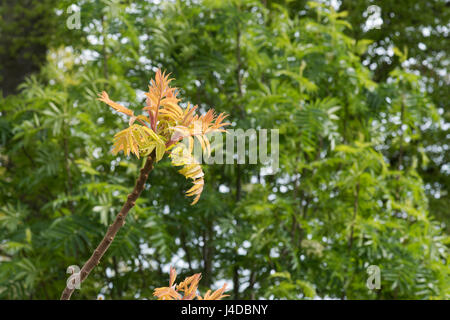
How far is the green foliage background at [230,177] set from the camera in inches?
94.3

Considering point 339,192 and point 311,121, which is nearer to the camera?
point 311,121

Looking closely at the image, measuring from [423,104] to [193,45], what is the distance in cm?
126

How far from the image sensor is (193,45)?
2.73 m

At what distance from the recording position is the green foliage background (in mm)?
2395

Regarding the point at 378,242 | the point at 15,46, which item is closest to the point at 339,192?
the point at 378,242

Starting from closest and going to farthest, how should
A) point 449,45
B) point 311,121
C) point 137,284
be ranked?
point 311,121
point 137,284
point 449,45

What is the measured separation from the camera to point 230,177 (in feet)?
9.03

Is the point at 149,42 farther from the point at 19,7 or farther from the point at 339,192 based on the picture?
the point at 19,7

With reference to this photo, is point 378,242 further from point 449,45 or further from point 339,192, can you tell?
point 449,45

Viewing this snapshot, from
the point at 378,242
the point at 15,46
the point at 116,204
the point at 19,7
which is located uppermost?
the point at 19,7
